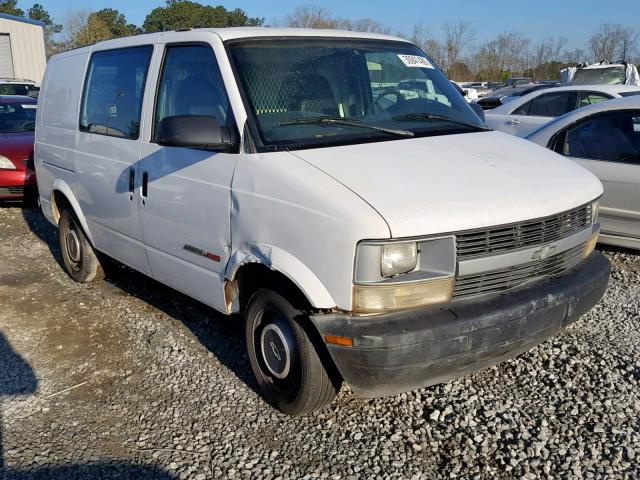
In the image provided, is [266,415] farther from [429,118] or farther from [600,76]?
[600,76]

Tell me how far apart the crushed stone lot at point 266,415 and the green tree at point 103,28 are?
99.2 feet

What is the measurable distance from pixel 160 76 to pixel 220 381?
1991mm

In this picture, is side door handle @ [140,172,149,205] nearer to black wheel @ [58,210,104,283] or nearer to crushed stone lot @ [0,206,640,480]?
crushed stone lot @ [0,206,640,480]

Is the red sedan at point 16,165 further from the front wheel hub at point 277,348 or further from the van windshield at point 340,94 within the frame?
the front wheel hub at point 277,348

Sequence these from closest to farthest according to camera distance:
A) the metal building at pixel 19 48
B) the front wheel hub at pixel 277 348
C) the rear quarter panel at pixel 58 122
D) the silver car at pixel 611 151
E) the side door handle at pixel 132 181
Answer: the front wheel hub at pixel 277 348 < the side door handle at pixel 132 181 < the rear quarter panel at pixel 58 122 < the silver car at pixel 611 151 < the metal building at pixel 19 48

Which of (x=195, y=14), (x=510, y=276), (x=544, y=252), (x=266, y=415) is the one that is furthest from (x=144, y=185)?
(x=195, y=14)

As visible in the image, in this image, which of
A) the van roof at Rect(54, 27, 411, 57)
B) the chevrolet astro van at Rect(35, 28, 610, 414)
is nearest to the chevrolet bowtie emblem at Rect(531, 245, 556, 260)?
the chevrolet astro van at Rect(35, 28, 610, 414)

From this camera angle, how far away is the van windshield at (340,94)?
364 cm

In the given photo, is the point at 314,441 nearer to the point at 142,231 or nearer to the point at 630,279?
the point at 142,231

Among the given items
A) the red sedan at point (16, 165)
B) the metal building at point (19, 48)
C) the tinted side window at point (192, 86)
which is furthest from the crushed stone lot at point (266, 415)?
the metal building at point (19, 48)

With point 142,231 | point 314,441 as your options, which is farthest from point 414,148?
point 142,231

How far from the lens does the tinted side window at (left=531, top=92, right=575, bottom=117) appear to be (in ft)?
34.0

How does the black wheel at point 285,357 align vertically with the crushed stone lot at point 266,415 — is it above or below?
→ above

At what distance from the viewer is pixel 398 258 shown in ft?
9.82
